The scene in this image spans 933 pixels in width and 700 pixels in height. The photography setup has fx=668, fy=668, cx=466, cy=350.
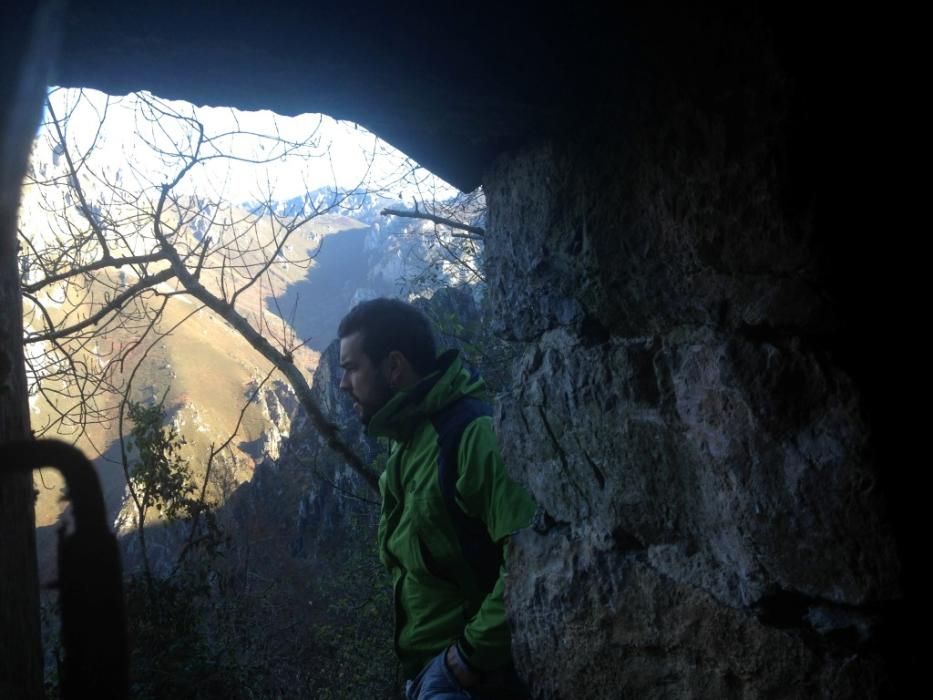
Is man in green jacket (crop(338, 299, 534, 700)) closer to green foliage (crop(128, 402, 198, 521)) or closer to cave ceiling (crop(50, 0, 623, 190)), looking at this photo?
cave ceiling (crop(50, 0, 623, 190))

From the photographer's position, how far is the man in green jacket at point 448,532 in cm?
177

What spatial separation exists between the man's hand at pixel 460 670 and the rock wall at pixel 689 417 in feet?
0.52

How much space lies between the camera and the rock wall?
109 cm

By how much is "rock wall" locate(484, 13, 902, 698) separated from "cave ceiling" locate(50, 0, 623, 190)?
0.16 metres

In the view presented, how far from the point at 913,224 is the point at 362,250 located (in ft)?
109

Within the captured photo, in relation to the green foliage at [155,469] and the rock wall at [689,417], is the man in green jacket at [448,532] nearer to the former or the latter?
the rock wall at [689,417]

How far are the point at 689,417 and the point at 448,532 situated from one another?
78 cm

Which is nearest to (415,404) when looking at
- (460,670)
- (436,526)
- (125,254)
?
(436,526)

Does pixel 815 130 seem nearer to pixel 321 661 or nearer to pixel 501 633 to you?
pixel 501 633

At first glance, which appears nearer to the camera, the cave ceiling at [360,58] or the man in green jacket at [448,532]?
the cave ceiling at [360,58]

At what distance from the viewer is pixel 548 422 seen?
168 cm

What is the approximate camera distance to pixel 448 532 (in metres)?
1.81

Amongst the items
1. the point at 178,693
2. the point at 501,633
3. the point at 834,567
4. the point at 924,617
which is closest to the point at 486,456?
the point at 501,633

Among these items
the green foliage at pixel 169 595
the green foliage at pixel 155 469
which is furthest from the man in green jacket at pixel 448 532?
the green foliage at pixel 155 469
